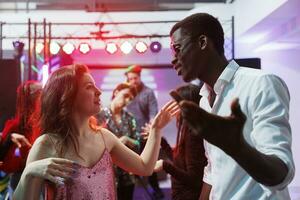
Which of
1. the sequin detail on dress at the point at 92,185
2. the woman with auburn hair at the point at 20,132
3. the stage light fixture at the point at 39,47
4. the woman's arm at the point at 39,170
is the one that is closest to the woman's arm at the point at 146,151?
the sequin detail on dress at the point at 92,185

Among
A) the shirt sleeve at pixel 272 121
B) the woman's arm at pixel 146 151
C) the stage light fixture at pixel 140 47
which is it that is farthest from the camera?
the stage light fixture at pixel 140 47

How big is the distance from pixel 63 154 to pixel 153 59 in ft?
21.0

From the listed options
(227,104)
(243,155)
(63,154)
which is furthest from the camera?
(63,154)

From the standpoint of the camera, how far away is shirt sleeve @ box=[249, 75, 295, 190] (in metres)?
1.09

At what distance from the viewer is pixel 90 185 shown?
198 cm

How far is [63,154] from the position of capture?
1.98 meters

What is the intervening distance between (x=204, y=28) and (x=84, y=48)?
6378 mm

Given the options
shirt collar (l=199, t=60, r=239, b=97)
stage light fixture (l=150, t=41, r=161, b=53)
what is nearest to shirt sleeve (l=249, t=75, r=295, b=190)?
shirt collar (l=199, t=60, r=239, b=97)

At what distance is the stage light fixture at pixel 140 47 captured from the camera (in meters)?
7.57

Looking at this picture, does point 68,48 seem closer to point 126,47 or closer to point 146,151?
point 126,47

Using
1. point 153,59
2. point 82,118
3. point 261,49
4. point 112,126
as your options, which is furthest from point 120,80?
point 82,118

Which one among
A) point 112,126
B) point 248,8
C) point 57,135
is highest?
point 248,8

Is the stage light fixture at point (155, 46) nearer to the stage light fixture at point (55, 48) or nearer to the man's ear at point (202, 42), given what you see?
the stage light fixture at point (55, 48)

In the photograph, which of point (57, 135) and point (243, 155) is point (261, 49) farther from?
point (243, 155)
